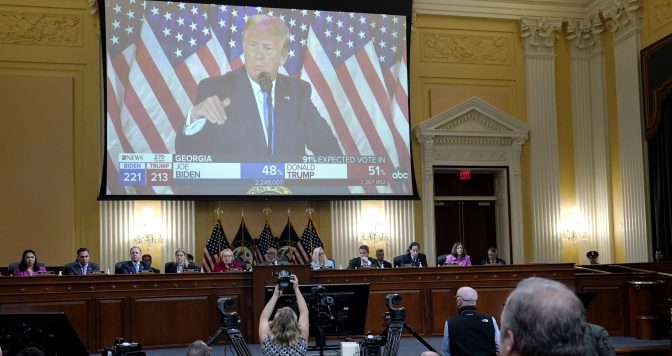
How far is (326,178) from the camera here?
597 inches

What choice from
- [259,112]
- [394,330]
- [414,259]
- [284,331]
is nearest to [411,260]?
[414,259]

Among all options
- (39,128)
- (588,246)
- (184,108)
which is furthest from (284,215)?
(588,246)

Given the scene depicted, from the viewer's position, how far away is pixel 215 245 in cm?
1457

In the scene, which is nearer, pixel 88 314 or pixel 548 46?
pixel 88 314

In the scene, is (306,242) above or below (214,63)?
below

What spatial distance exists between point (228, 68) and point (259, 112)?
101 centimetres

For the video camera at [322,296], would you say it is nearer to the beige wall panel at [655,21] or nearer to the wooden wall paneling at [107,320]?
the wooden wall paneling at [107,320]

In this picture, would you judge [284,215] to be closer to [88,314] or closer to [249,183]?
[249,183]

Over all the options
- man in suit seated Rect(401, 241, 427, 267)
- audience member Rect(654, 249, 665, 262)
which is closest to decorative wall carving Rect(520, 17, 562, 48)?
audience member Rect(654, 249, 665, 262)

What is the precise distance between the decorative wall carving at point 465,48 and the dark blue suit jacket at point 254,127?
9.61 ft

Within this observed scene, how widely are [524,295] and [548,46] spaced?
15.9m

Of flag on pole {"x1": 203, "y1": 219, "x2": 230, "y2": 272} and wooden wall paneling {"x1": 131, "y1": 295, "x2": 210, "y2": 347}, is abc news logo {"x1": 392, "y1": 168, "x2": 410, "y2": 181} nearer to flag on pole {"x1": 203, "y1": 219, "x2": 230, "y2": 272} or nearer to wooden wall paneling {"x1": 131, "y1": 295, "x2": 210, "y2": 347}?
flag on pole {"x1": 203, "y1": 219, "x2": 230, "y2": 272}

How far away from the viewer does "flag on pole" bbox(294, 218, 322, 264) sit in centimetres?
1480

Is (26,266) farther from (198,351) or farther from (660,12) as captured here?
(660,12)
